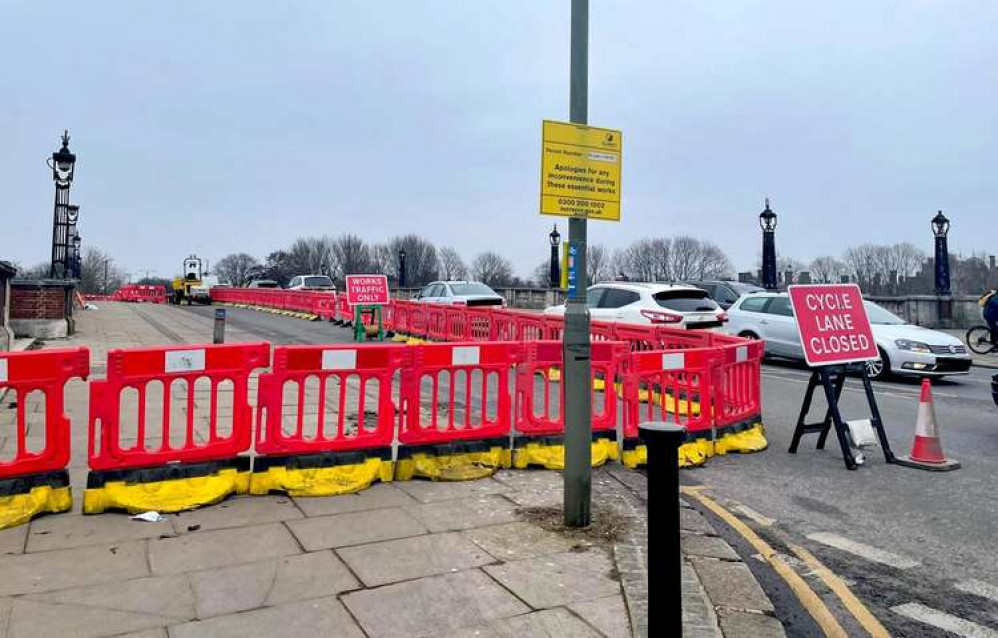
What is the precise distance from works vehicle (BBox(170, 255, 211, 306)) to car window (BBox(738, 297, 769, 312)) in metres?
44.4

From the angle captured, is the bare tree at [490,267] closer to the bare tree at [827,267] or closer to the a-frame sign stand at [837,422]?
the bare tree at [827,267]

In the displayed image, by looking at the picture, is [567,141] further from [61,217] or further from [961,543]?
[61,217]

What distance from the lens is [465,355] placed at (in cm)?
643

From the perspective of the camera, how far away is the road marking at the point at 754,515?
5231 millimetres

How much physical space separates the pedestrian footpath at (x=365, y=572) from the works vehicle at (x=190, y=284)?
50.3 meters

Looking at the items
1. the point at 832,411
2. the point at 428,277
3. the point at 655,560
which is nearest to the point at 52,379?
the point at 655,560

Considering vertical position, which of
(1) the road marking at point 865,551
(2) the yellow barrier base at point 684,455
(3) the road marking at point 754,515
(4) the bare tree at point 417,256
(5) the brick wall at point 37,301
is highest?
(4) the bare tree at point 417,256

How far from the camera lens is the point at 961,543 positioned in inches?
189

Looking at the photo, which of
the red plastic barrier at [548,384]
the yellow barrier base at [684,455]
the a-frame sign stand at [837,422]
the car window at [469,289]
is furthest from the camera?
the car window at [469,289]

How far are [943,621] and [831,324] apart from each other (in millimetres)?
4373

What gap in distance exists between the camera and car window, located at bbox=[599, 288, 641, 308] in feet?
48.2

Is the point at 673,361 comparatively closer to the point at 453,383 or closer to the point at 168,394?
the point at 453,383

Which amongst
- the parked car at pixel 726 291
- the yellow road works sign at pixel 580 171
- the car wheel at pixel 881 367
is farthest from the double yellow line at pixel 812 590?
the parked car at pixel 726 291

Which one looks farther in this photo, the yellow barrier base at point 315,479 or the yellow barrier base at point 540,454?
the yellow barrier base at point 540,454
